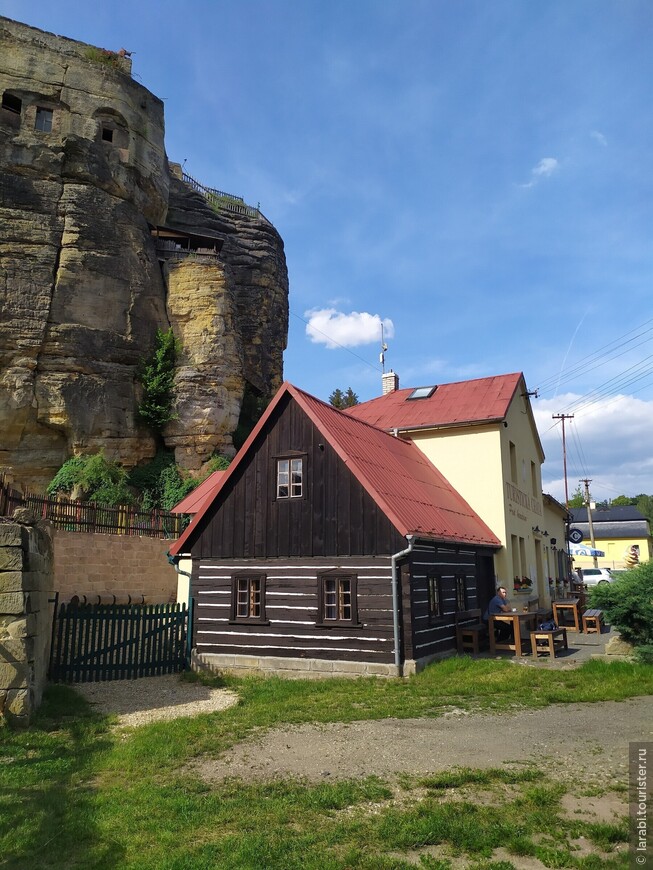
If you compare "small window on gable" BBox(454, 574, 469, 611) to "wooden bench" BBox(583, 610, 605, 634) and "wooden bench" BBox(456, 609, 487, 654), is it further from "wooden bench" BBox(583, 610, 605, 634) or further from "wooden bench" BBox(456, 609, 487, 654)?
"wooden bench" BBox(583, 610, 605, 634)

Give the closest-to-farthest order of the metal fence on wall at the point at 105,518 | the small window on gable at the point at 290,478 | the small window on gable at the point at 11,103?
the small window on gable at the point at 290,478
the metal fence on wall at the point at 105,518
the small window on gable at the point at 11,103

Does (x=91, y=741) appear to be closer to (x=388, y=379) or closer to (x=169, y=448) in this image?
(x=388, y=379)

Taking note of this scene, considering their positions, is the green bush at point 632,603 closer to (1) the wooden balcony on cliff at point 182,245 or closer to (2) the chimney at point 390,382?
(2) the chimney at point 390,382

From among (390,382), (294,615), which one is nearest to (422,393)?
(390,382)

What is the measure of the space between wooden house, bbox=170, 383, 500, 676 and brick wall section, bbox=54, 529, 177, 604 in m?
8.07

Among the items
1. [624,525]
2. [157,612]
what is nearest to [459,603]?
[157,612]

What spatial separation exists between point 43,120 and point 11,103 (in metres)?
1.84

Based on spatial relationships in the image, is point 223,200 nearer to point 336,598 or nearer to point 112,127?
point 112,127

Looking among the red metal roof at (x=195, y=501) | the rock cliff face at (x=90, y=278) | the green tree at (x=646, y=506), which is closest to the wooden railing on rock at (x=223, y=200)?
the rock cliff face at (x=90, y=278)

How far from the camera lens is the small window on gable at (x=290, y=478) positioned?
14.7 meters

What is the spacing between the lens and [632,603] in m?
11.3

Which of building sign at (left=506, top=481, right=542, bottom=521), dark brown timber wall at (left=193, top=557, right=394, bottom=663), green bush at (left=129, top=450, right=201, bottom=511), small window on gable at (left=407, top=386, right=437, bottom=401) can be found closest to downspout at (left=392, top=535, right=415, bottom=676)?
dark brown timber wall at (left=193, top=557, right=394, bottom=663)

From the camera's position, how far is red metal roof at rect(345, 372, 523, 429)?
20.4m

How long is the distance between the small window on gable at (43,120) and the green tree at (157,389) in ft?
46.2
